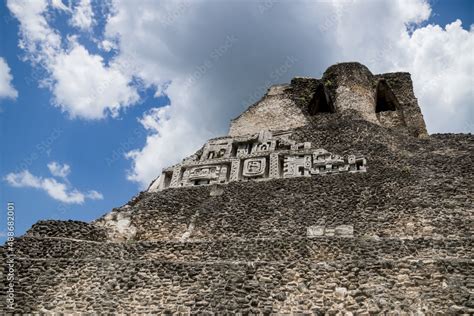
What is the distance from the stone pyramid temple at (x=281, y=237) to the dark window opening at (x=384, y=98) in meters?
4.46

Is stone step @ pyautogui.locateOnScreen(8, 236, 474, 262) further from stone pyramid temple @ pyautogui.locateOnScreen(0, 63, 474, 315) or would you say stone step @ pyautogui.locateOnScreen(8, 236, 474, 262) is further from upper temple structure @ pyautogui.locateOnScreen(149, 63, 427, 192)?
upper temple structure @ pyautogui.locateOnScreen(149, 63, 427, 192)

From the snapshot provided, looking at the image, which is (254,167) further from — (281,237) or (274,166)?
(281,237)

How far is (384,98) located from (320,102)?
7.92ft

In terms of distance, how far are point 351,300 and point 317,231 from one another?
1829 millimetres

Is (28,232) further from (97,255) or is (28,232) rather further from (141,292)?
(141,292)

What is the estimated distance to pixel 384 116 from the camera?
13.9 metres

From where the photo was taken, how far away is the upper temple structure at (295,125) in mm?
9578

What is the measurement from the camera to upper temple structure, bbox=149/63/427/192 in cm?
958

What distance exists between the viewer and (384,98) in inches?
607

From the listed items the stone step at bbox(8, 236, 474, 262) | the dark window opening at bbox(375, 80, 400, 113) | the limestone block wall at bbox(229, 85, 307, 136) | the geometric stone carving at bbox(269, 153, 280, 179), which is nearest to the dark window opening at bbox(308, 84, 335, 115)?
the limestone block wall at bbox(229, 85, 307, 136)

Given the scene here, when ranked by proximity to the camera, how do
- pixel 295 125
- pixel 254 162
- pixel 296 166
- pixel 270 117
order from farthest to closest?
pixel 270 117 → pixel 295 125 → pixel 254 162 → pixel 296 166

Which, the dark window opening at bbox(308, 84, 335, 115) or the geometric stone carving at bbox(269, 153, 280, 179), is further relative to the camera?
the dark window opening at bbox(308, 84, 335, 115)

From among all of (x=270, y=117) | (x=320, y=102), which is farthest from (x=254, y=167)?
(x=320, y=102)

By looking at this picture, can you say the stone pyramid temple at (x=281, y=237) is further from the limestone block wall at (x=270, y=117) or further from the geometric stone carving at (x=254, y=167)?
the limestone block wall at (x=270, y=117)
